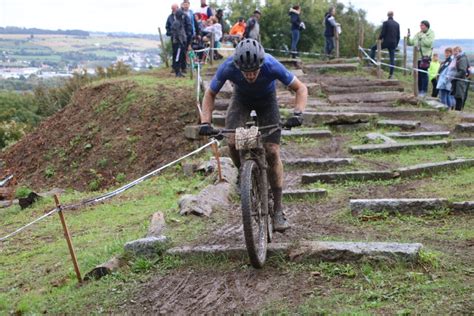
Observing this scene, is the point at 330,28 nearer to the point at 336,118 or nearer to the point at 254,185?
the point at 336,118

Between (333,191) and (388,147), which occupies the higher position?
(388,147)

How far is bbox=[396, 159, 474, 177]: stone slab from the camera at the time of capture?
10.0 metres

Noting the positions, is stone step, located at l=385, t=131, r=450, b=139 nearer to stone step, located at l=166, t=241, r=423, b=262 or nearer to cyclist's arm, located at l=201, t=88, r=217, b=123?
cyclist's arm, located at l=201, t=88, r=217, b=123

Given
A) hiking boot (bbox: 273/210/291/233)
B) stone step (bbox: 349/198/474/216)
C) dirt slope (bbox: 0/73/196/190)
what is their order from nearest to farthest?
hiking boot (bbox: 273/210/291/233)
stone step (bbox: 349/198/474/216)
dirt slope (bbox: 0/73/196/190)

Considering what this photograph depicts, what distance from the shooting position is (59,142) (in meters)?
18.7

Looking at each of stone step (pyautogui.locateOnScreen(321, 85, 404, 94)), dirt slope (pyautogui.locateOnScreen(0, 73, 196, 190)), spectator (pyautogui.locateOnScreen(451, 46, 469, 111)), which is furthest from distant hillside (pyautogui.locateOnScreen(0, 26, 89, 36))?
spectator (pyautogui.locateOnScreen(451, 46, 469, 111))

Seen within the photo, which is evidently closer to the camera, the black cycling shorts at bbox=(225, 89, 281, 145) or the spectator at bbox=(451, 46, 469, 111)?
the black cycling shorts at bbox=(225, 89, 281, 145)

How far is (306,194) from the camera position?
9070 millimetres

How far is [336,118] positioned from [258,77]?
7966 millimetres

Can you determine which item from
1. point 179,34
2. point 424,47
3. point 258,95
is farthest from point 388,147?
point 179,34

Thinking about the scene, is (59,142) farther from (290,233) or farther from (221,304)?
(221,304)

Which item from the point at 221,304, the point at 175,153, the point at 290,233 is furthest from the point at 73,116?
the point at 221,304

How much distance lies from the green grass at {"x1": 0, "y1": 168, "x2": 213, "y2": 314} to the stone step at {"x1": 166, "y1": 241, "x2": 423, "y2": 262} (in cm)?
38

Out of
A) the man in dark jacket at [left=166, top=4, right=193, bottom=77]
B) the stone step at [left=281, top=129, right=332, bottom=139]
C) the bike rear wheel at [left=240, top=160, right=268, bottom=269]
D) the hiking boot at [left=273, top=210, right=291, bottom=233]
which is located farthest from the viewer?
the man in dark jacket at [left=166, top=4, right=193, bottom=77]
